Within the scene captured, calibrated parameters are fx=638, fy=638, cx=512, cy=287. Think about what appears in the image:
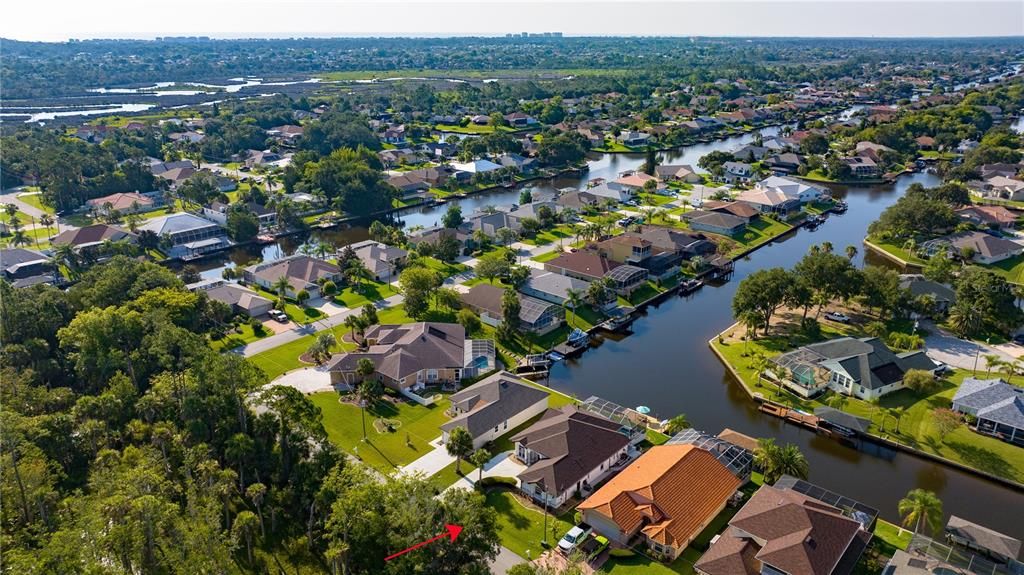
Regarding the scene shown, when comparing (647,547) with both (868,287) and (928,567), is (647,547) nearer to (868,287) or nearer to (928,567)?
(928,567)

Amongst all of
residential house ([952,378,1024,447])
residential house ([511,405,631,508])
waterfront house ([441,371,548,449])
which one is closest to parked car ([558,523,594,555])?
residential house ([511,405,631,508])

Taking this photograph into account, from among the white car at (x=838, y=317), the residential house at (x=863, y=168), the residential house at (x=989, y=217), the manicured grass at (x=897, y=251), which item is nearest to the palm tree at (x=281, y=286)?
the white car at (x=838, y=317)

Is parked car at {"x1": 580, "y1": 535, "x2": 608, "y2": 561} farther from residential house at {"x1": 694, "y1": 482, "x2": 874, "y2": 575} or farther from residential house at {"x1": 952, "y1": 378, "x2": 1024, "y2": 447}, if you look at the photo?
residential house at {"x1": 952, "y1": 378, "x2": 1024, "y2": 447}

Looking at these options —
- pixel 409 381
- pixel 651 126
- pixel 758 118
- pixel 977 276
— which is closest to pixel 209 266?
pixel 409 381

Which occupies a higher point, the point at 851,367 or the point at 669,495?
the point at 851,367

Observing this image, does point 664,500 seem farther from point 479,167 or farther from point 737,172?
point 737,172

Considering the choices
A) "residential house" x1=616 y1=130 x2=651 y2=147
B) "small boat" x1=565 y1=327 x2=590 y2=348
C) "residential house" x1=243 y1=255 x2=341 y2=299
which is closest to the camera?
"small boat" x1=565 y1=327 x2=590 y2=348

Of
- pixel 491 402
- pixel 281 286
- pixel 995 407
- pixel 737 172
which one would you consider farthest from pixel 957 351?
pixel 737 172
